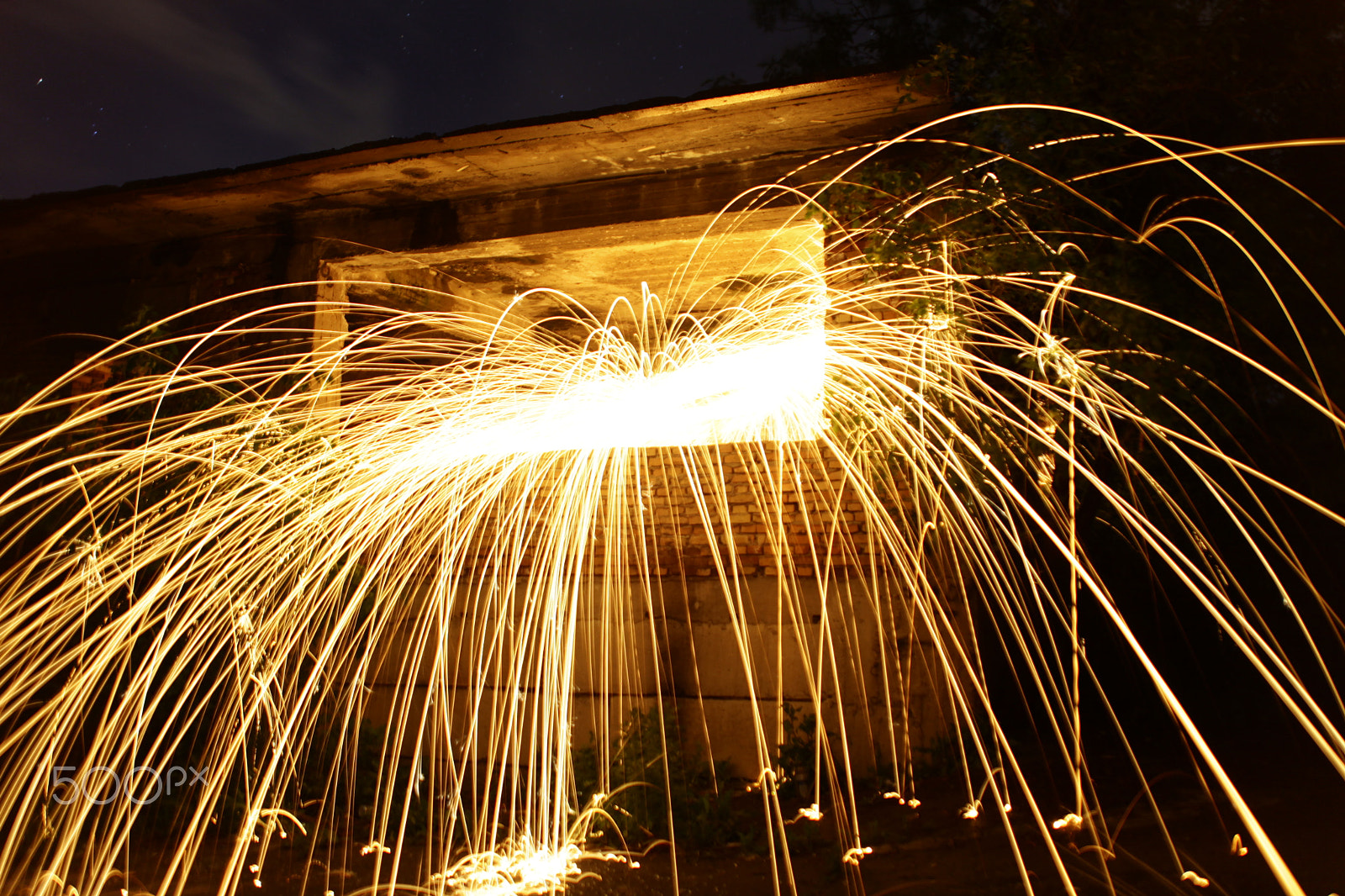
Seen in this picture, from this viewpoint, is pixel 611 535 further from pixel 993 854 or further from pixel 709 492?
pixel 993 854

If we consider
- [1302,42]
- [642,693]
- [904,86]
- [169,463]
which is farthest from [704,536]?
[1302,42]

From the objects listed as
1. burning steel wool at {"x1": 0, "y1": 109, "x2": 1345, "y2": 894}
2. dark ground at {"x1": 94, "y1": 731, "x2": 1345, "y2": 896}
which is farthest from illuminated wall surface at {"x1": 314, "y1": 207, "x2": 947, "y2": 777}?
dark ground at {"x1": 94, "y1": 731, "x2": 1345, "y2": 896}

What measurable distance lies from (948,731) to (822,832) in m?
1.24

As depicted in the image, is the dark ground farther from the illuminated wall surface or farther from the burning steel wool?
the illuminated wall surface

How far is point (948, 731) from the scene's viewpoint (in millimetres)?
5211

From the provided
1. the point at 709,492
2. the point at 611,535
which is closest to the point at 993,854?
the point at 709,492

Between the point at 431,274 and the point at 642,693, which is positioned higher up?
the point at 431,274

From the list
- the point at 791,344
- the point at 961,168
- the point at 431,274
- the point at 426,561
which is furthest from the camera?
the point at 431,274

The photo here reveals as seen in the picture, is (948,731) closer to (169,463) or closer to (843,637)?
(843,637)

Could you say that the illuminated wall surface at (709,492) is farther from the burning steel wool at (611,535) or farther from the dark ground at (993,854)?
the dark ground at (993,854)

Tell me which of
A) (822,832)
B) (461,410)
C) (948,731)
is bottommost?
(822,832)

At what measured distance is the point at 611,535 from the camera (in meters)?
6.36

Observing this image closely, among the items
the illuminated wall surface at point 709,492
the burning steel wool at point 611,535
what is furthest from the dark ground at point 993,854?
the illuminated wall surface at point 709,492

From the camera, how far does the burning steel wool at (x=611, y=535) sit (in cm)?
438
